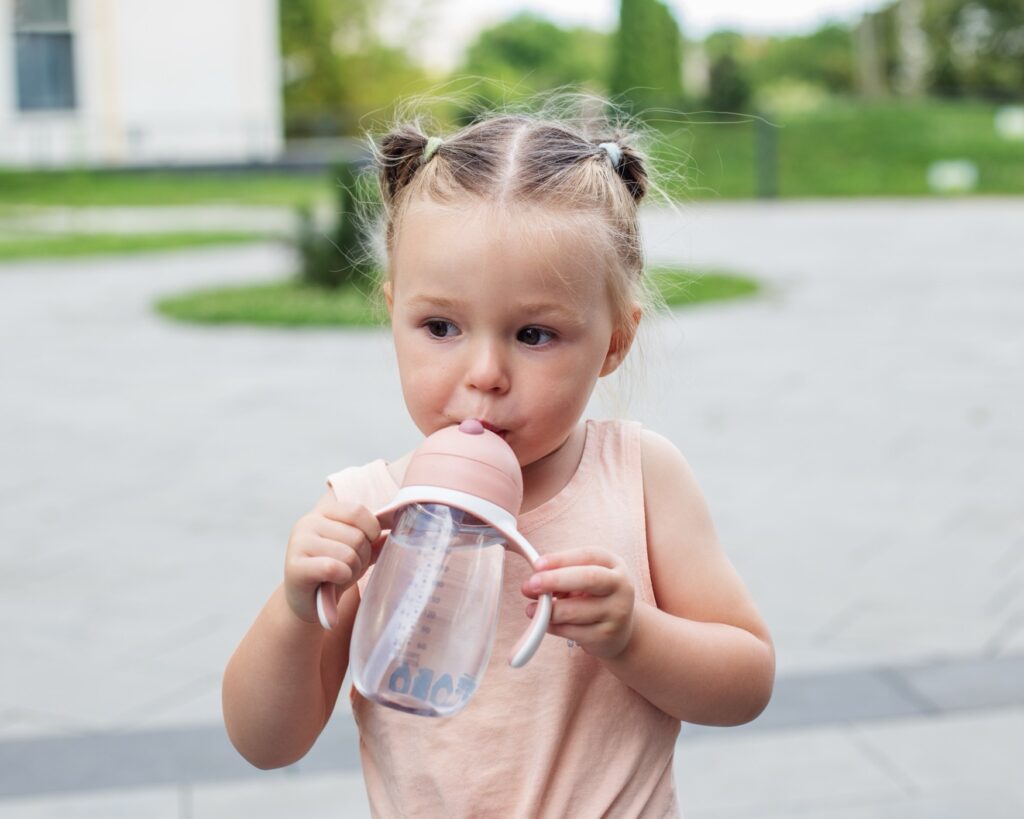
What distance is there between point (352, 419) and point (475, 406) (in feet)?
19.3

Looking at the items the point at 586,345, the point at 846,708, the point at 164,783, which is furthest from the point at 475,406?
the point at 846,708

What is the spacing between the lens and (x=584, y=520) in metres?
1.51

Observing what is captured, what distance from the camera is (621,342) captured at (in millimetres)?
1560

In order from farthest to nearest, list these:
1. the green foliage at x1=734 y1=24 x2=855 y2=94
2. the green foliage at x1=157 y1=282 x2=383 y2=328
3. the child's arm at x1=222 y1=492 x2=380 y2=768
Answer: the green foliage at x1=734 y1=24 x2=855 y2=94, the green foliage at x1=157 y1=282 x2=383 y2=328, the child's arm at x1=222 y1=492 x2=380 y2=768

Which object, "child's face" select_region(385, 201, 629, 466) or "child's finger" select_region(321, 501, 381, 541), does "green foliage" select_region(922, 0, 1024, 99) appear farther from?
"child's finger" select_region(321, 501, 381, 541)

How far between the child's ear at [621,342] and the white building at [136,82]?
31.1 m

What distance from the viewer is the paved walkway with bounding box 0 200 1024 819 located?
3.21 metres

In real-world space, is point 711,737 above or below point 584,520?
below

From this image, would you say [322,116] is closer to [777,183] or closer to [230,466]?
[777,183]

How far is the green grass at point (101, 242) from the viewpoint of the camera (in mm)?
16328

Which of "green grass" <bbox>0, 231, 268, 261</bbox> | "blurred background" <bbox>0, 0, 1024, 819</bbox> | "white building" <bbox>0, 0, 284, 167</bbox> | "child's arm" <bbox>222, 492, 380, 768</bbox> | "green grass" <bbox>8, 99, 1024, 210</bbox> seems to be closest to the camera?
"child's arm" <bbox>222, 492, 380, 768</bbox>

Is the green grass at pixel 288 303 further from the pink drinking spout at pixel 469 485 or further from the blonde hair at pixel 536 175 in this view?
the pink drinking spout at pixel 469 485

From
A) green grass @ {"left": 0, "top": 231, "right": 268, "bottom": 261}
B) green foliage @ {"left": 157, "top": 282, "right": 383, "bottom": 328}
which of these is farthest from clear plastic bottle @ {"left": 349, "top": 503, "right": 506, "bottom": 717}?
green grass @ {"left": 0, "top": 231, "right": 268, "bottom": 261}

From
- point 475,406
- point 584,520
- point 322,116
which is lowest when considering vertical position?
point 322,116
